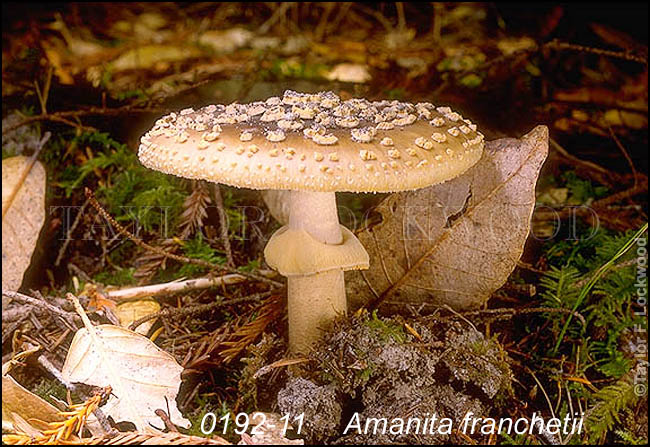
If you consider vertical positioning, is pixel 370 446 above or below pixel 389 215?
below

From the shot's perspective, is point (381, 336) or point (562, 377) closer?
point (381, 336)

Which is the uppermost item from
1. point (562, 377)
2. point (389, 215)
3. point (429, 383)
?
point (389, 215)

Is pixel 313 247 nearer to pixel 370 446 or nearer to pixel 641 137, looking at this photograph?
pixel 370 446

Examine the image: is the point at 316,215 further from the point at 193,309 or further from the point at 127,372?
the point at 127,372

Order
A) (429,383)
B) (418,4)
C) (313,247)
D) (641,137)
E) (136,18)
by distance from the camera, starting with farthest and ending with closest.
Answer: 1. (136,18)
2. (418,4)
3. (641,137)
4. (313,247)
5. (429,383)

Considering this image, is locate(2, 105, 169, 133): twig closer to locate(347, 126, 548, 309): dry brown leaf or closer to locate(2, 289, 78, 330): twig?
locate(2, 289, 78, 330): twig

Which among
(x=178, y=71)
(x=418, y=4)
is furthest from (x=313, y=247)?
(x=418, y=4)

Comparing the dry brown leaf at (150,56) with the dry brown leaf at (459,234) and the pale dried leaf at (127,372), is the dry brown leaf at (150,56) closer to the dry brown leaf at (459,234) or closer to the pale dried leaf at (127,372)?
the dry brown leaf at (459,234)
